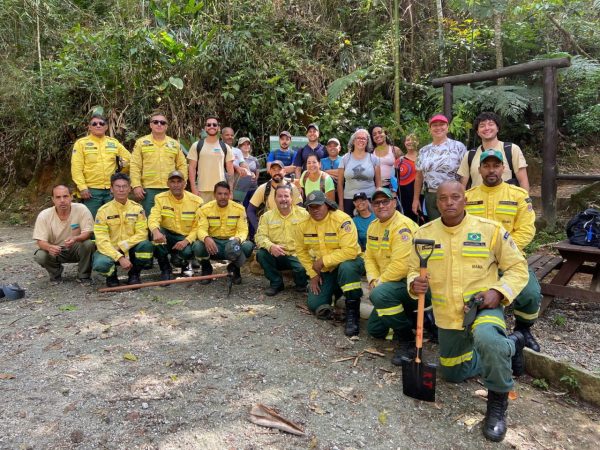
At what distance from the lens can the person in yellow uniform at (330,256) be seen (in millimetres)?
4410

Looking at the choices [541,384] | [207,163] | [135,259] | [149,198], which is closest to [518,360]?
[541,384]

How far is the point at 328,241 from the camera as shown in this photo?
4.73 meters

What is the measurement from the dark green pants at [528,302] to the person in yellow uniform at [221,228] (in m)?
3.15

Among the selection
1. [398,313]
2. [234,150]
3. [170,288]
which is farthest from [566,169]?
[170,288]

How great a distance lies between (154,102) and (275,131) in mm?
2625

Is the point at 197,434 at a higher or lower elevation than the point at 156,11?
lower

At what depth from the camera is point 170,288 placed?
5543 millimetres

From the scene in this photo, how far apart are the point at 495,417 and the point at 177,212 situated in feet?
14.4

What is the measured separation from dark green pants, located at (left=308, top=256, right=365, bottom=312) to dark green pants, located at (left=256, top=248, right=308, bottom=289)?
0.66 meters

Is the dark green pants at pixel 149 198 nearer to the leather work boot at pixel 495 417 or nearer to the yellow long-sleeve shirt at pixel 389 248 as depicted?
the yellow long-sleeve shirt at pixel 389 248

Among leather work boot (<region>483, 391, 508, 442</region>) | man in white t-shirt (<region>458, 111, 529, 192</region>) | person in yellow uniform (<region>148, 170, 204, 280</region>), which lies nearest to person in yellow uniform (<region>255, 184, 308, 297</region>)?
person in yellow uniform (<region>148, 170, 204, 280</region>)

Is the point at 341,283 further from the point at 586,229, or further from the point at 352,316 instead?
the point at 586,229

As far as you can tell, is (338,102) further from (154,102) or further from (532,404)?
(532,404)

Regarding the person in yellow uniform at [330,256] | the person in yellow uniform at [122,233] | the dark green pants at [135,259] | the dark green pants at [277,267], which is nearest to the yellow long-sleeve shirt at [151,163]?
the person in yellow uniform at [122,233]
